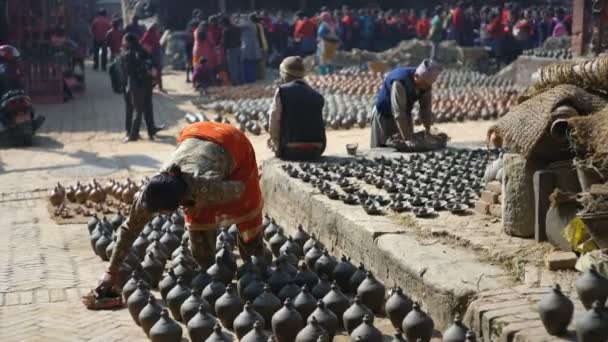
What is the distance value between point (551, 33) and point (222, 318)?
22.0 meters

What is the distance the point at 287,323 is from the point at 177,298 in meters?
1.04

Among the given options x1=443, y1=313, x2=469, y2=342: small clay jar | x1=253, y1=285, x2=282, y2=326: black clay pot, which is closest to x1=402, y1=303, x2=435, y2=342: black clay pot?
A: x1=443, y1=313, x2=469, y2=342: small clay jar

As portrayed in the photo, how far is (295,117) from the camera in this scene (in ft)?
34.4

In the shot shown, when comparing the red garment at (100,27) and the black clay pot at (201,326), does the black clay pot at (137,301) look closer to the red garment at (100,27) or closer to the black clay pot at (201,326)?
the black clay pot at (201,326)

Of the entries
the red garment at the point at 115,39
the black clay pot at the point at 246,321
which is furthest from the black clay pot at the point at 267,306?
the red garment at the point at 115,39

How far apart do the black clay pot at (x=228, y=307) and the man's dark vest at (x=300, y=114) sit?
4.08 meters

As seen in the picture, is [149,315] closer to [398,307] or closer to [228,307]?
[228,307]

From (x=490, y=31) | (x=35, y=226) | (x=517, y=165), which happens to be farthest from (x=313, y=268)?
(x=490, y=31)

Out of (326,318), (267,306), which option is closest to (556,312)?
(326,318)

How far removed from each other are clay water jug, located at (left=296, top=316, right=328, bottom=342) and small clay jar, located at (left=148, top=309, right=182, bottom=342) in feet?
2.73

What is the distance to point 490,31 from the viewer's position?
26.0 m

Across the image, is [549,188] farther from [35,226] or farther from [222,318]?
[35,226]

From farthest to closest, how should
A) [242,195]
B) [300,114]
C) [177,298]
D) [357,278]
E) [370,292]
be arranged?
[300,114] < [242,195] < [357,278] < [177,298] < [370,292]

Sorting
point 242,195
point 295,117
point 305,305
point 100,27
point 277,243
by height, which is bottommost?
point 277,243
